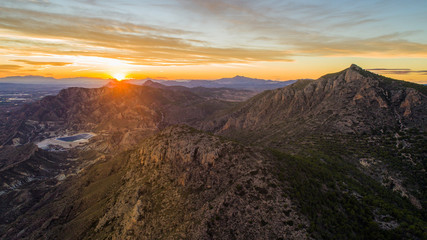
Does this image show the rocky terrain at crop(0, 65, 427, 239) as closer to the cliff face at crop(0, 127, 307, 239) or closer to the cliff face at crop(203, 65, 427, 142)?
the cliff face at crop(0, 127, 307, 239)

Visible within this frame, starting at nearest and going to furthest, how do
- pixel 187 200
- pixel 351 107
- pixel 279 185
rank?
1. pixel 279 185
2. pixel 187 200
3. pixel 351 107

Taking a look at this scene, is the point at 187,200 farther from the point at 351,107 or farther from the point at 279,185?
the point at 351,107

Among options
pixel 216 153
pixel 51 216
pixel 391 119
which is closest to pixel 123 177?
pixel 51 216

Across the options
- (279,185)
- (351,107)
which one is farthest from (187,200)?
(351,107)

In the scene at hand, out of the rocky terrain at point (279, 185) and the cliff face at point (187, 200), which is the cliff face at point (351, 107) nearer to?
the rocky terrain at point (279, 185)

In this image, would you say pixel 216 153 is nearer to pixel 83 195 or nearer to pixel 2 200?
pixel 83 195

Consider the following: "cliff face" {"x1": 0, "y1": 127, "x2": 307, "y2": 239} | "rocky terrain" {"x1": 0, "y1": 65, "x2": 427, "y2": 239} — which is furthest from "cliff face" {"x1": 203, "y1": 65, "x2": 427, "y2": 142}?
"cliff face" {"x1": 0, "y1": 127, "x2": 307, "y2": 239}
